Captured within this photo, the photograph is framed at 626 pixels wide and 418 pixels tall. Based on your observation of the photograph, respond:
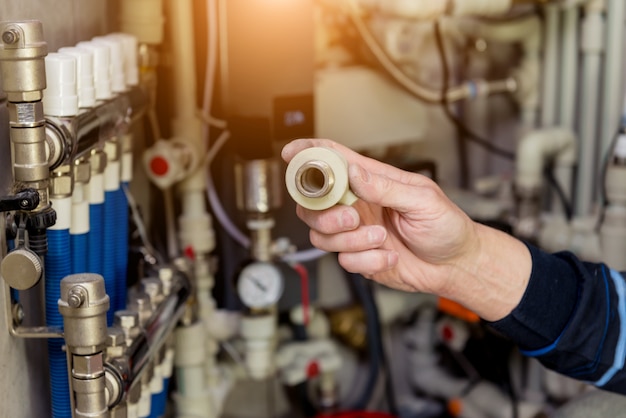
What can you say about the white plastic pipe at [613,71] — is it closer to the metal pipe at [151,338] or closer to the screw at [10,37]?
the metal pipe at [151,338]

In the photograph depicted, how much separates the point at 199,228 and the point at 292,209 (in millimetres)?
221

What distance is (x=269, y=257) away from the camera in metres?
1.53

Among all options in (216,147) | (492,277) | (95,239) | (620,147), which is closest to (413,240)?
(492,277)

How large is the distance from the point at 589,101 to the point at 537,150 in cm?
15

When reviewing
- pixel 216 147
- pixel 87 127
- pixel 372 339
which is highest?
pixel 87 127

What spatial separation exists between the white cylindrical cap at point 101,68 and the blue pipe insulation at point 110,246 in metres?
0.13

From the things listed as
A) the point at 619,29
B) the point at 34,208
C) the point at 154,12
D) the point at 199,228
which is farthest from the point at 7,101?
the point at 619,29

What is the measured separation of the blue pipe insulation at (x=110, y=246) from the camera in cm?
112

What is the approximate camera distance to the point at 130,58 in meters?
1.22

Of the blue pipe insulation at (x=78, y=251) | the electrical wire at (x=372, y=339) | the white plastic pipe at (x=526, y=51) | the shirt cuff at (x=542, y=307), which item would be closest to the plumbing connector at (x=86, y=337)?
the blue pipe insulation at (x=78, y=251)

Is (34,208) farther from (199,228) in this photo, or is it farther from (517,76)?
(517,76)

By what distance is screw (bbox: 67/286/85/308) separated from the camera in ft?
2.85

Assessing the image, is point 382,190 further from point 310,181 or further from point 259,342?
point 259,342

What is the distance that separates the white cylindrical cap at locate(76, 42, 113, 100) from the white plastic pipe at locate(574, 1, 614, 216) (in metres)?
1.05
